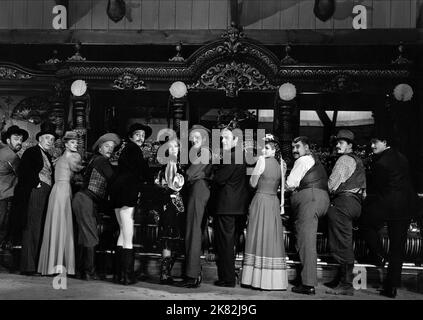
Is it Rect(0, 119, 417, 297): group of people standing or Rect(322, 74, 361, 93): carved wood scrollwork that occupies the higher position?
Rect(322, 74, 361, 93): carved wood scrollwork

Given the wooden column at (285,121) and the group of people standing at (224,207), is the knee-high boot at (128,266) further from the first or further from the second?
the wooden column at (285,121)

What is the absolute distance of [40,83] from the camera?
1102 centimetres

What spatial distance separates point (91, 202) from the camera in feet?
26.2

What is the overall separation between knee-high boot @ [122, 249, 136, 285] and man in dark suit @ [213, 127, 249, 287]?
1.02m

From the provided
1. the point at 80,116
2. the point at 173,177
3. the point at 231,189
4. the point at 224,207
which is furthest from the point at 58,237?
the point at 80,116

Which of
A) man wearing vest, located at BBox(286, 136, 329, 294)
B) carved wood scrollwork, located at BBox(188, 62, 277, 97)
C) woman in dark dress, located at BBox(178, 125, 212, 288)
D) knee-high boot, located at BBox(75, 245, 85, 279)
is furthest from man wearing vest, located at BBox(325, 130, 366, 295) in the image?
knee-high boot, located at BBox(75, 245, 85, 279)

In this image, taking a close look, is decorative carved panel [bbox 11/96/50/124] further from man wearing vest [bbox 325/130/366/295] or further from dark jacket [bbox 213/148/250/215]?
man wearing vest [bbox 325/130/366/295]

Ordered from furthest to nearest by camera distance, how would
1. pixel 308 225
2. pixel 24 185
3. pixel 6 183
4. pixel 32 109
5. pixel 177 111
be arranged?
pixel 32 109 < pixel 177 111 < pixel 6 183 < pixel 24 185 < pixel 308 225

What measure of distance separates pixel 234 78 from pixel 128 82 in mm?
1726

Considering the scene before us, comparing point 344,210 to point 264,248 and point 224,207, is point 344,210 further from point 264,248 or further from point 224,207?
point 224,207

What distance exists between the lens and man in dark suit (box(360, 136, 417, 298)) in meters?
7.37

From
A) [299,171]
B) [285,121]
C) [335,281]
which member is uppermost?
[285,121]

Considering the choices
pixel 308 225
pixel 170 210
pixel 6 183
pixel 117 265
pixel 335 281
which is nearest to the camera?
pixel 308 225

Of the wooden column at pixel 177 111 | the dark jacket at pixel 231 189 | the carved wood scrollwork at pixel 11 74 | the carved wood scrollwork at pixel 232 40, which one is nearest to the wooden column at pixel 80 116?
the carved wood scrollwork at pixel 11 74
